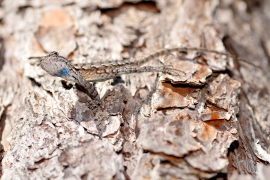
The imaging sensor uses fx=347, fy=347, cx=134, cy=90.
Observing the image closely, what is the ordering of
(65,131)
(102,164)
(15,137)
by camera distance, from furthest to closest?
(15,137), (65,131), (102,164)

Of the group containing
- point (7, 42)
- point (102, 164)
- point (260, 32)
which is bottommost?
point (102, 164)

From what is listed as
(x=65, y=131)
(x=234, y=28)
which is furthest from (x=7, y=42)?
(x=234, y=28)

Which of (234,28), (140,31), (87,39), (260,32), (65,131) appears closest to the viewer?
(65,131)

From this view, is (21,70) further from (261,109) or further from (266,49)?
(266,49)

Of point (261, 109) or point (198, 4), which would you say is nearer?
point (261, 109)

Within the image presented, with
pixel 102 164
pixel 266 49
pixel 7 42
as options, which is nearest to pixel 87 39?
pixel 7 42

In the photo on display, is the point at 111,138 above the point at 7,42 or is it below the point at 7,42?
below

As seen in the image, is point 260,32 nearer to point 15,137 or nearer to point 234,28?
point 234,28
